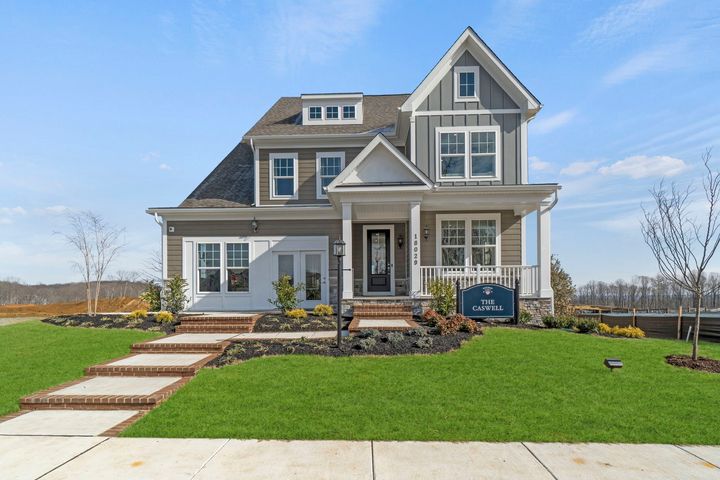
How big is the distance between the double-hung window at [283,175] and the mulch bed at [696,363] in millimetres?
A: 12292

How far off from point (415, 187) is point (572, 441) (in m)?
8.81

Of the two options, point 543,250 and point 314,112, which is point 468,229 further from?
point 314,112

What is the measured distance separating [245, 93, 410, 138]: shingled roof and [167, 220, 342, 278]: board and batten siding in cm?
352

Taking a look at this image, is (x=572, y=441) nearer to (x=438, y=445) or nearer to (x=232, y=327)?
(x=438, y=445)

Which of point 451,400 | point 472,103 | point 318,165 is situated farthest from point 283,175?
point 451,400

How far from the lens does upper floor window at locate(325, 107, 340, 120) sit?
54.9ft

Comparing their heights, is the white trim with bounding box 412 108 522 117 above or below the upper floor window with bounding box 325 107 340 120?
below

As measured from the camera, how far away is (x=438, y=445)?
4.41m

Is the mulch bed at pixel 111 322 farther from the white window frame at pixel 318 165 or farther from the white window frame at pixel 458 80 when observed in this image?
the white window frame at pixel 458 80

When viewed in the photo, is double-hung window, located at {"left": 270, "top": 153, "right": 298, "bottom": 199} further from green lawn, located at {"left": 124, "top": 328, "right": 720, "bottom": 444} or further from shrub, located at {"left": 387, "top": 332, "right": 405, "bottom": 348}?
green lawn, located at {"left": 124, "top": 328, "right": 720, "bottom": 444}

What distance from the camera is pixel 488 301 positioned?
11.5 metres

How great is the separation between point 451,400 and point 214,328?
7490mm

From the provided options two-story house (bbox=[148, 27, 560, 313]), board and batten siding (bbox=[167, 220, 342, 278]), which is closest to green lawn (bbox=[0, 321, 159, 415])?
board and batten siding (bbox=[167, 220, 342, 278])

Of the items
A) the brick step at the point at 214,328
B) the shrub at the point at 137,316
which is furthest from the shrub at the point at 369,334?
the shrub at the point at 137,316
